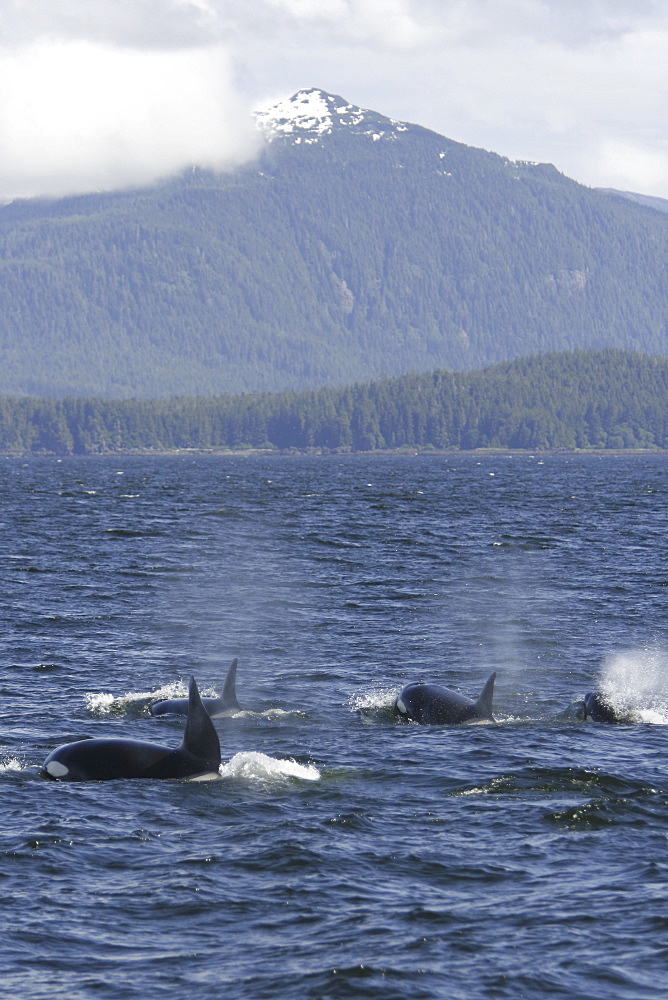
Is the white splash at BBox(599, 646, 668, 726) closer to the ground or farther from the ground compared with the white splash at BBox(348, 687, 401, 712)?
closer to the ground

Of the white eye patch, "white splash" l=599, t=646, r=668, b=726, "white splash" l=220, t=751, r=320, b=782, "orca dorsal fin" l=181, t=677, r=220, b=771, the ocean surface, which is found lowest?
"white splash" l=599, t=646, r=668, b=726

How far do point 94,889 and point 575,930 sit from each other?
588 centimetres

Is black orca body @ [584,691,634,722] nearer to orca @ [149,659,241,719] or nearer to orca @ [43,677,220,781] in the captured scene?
orca @ [149,659,241,719]

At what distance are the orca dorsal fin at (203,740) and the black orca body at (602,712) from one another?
30.3ft

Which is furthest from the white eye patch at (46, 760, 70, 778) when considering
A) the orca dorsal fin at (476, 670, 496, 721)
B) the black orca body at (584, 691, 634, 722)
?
the black orca body at (584, 691, 634, 722)

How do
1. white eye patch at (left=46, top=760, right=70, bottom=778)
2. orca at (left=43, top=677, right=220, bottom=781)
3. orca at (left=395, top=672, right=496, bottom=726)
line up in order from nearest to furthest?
orca at (left=43, top=677, right=220, bottom=781), white eye patch at (left=46, top=760, right=70, bottom=778), orca at (left=395, top=672, right=496, bottom=726)

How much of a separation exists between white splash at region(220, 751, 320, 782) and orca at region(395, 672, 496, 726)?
4.51 m

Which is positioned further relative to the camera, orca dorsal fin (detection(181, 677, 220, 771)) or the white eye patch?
the white eye patch

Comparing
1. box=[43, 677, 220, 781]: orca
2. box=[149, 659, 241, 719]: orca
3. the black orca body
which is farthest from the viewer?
the black orca body

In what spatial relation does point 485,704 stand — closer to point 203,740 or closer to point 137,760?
point 203,740

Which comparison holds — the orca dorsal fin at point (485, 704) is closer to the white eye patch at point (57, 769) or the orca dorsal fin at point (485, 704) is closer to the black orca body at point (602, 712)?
the black orca body at point (602, 712)

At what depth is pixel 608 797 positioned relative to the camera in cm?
2022

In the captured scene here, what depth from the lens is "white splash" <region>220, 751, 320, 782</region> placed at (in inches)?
829

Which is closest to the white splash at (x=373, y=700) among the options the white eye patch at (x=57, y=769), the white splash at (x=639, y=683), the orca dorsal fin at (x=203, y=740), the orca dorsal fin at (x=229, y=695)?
the orca dorsal fin at (x=229, y=695)
